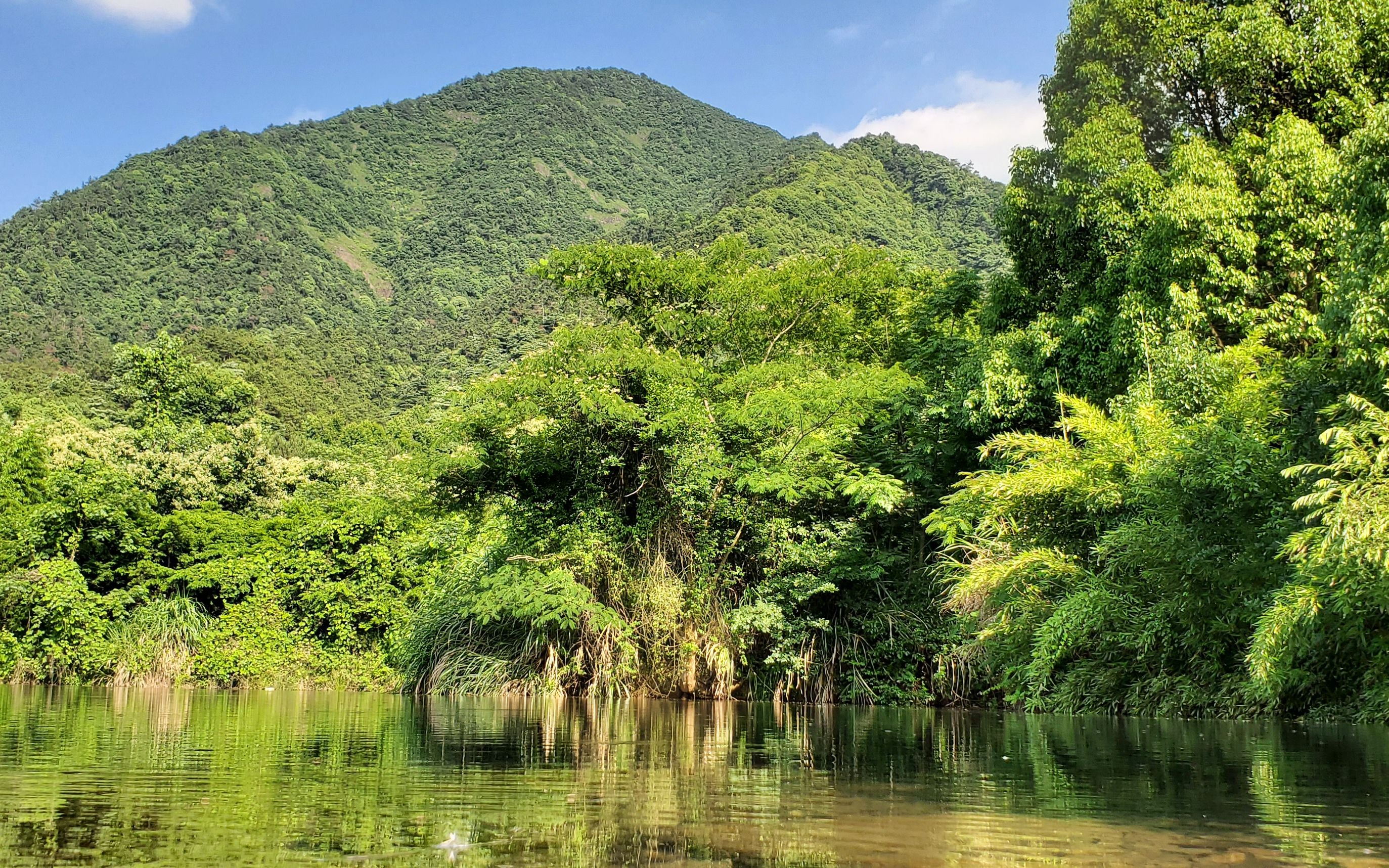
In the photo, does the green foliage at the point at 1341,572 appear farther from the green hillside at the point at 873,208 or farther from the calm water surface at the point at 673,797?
the green hillside at the point at 873,208

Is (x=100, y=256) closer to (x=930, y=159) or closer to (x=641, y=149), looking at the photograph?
(x=930, y=159)

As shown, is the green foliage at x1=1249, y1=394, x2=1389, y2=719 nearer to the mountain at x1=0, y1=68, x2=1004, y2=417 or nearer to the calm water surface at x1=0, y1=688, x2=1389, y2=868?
the calm water surface at x1=0, y1=688, x2=1389, y2=868

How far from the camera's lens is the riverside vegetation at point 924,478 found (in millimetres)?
10008

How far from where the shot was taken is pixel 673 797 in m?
4.64

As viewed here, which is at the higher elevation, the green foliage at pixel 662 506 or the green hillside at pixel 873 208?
the green hillside at pixel 873 208

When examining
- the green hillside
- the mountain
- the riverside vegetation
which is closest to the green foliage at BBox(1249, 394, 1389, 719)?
the riverside vegetation

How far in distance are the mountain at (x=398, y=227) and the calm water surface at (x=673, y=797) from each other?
1166cm

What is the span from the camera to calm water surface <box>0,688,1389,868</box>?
335 cm

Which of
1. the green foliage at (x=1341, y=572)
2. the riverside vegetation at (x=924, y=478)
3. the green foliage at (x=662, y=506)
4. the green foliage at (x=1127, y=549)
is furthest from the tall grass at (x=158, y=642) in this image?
the green foliage at (x=1341, y=572)

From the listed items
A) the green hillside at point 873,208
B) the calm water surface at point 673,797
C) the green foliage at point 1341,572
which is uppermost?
the green hillside at point 873,208

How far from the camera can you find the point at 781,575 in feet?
54.5

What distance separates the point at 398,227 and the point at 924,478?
8928 cm

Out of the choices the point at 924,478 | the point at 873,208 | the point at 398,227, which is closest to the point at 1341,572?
the point at 924,478

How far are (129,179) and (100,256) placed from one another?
55.5 feet
